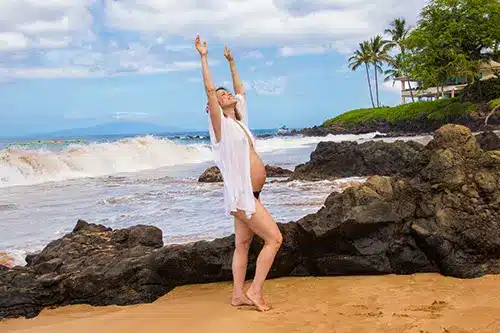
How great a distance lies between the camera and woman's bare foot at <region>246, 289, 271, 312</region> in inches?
192

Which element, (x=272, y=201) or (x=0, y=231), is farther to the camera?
(x=272, y=201)

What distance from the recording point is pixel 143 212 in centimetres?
1311

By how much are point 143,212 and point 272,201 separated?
285 centimetres

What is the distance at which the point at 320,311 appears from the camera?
4762mm

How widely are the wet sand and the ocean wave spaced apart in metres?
21.3

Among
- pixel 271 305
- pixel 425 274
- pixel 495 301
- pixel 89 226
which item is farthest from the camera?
pixel 89 226

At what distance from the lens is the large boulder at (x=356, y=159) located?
57.9 feet

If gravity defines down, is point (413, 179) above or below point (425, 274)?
above

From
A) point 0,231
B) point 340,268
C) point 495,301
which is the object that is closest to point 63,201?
point 0,231

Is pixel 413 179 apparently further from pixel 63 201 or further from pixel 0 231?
pixel 63 201

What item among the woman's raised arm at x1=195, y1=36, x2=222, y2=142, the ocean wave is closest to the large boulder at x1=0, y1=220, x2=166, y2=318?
the woman's raised arm at x1=195, y1=36, x2=222, y2=142

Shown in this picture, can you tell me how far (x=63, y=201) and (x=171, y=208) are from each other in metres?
4.53

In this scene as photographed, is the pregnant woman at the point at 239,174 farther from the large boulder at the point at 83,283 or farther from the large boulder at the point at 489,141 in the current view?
the large boulder at the point at 489,141

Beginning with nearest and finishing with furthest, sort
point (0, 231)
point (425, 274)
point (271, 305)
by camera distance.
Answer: point (271, 305) < point (425, 274) < point (0, 231)
